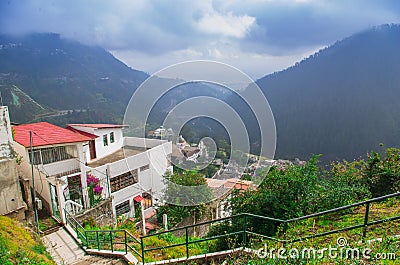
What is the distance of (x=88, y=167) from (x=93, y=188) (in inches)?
50.2

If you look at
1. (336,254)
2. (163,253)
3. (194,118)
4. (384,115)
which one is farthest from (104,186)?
(384,115)

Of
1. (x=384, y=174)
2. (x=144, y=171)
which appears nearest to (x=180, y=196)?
(x=144, y=171)

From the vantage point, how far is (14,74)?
4978 cm

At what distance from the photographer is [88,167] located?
11828 millimetres

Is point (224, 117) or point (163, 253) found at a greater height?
point (224, 117)

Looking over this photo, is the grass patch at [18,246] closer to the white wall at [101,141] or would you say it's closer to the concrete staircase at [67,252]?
the concrete staircase at [67,252]

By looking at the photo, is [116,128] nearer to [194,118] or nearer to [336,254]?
[194,118]

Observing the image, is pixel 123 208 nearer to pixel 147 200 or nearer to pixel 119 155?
pixel 147 200

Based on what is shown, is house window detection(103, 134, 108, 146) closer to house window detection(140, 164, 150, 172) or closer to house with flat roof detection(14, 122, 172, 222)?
house with flat roof detection(14, 122, 172, 222)

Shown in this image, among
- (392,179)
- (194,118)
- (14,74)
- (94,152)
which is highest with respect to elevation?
(14,74)

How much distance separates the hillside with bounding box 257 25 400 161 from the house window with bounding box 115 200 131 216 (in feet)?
123

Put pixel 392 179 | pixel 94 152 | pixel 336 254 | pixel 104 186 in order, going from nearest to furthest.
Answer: pixel 336 254 → pixel 392 179 → pixel 104 186 → pixel 94 152

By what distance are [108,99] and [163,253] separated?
46342mm

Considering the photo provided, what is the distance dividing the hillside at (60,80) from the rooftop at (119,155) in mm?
18017
